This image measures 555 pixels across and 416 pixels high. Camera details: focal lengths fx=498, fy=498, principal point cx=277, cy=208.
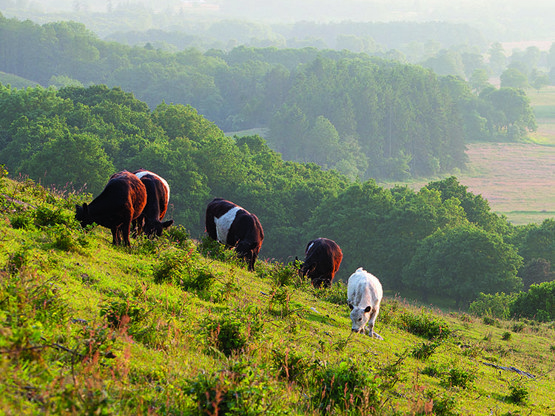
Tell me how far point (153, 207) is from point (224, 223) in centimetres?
362

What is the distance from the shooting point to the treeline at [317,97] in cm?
11006

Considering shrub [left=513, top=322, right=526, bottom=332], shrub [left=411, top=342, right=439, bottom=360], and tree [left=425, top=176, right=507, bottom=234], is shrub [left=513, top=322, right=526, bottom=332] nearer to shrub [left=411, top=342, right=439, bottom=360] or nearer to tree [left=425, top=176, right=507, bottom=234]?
shrub [left=411, top=342, right=439, bottom=360]

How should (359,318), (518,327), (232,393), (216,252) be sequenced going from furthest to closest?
(518,327)
(216,252)
(359,318)
(232,393)

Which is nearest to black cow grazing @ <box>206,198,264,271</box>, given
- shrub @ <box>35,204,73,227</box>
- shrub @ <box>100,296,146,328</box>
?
shrub @ <box>35,204,73,227</box>

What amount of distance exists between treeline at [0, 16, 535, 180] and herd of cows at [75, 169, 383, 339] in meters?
78.2

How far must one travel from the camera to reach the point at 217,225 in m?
18.3

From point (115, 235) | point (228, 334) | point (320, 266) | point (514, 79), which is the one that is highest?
point (514, 79)

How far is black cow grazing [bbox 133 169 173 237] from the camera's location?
14.4 meters

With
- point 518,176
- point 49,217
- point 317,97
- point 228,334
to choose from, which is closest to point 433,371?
point 228,334

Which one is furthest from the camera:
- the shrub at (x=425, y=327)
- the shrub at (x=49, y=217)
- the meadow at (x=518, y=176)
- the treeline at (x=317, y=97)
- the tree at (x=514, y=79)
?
the tree at (x=514, y=79)

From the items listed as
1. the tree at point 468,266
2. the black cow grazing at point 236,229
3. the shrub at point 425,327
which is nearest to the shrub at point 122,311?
the shrub at point 425,327

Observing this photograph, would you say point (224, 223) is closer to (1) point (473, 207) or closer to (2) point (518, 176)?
(1) point (473, 207)

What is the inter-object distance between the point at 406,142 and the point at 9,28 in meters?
120

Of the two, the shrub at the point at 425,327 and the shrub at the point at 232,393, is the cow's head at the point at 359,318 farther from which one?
the shrub at the point at 232,393
